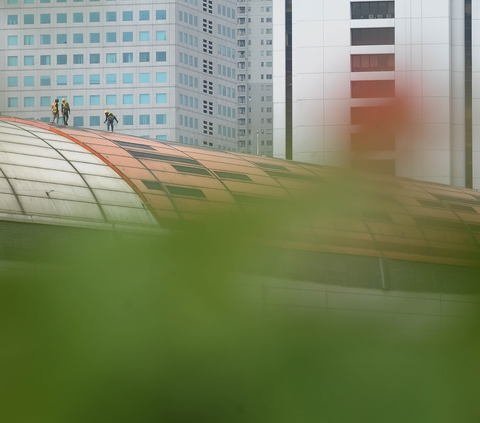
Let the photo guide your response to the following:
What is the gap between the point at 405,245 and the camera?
2100 millimetres

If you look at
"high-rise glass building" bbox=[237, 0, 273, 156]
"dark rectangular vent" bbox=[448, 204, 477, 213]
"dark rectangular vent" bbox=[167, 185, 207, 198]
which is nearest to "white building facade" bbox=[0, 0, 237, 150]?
"high-rise glass building" bbox=[237, 0, 273, 156]

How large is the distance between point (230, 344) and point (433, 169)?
28.8 inches

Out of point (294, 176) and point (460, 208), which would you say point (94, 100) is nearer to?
point (460, 208)

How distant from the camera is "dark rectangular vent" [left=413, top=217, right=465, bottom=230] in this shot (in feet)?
6.49

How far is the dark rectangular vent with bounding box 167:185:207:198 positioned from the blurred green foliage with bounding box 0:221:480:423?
217mm

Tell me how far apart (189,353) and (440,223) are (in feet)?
2.62

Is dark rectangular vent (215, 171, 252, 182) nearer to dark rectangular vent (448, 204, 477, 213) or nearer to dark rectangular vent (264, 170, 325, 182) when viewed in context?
dark rectangular vent (264, 170, 325, 182)

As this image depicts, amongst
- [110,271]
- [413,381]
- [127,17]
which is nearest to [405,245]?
[413,381]

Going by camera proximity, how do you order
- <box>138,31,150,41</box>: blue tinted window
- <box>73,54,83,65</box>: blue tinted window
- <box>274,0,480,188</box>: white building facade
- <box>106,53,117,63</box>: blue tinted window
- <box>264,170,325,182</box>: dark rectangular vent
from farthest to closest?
<box>73,54,83,65</box>: blue tinted window
<box>106,53,117,63</box>: blue tinted window
<box>138,31,150,41</box>: blue tinted window
<box>264,170,325,182</box>: dark rectangular vent
<box>274,0,480,188</box>: white building facade

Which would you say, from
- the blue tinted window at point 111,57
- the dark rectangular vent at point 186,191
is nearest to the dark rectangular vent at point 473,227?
the dark rectangular vent at point 186,191

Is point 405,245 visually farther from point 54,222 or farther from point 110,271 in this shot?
point 54,222

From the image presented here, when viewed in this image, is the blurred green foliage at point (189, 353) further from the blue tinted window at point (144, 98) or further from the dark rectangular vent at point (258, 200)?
the blue tinted window at point (144, 98)

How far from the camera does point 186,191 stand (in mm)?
2355

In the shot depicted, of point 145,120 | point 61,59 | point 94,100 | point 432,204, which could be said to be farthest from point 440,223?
point 61,59
